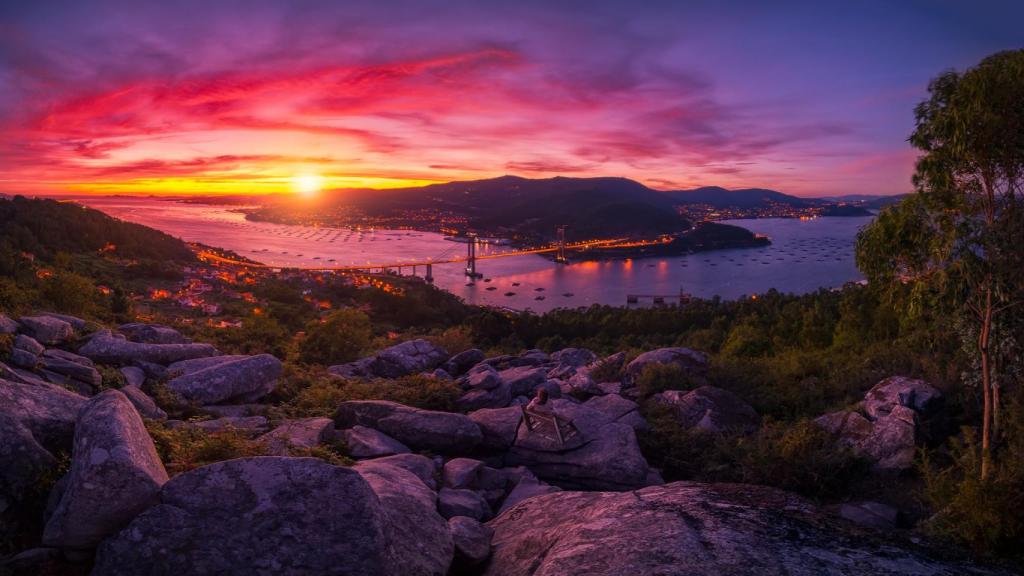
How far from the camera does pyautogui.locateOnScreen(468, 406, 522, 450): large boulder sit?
29.0 feet

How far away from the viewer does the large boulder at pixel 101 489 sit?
3.88 meters

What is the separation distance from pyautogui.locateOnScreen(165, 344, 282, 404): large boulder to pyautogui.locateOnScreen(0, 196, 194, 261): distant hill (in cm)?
3319

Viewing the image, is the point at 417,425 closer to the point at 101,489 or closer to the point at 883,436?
the point at 101,489

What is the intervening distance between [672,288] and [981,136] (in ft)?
232

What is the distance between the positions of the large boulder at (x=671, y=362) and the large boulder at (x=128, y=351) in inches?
378

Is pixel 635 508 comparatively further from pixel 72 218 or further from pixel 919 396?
pixel 72 218

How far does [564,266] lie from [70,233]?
66.6 meters

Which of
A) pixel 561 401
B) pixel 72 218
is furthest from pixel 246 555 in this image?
pixel 72 218

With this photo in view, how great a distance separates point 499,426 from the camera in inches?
356

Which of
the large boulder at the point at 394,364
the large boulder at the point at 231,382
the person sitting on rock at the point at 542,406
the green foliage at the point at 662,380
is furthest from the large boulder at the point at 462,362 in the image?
the person sitting on rock at the point at 542,406

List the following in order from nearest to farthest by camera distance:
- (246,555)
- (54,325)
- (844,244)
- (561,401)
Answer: (246,555) → (54,325) → (561,401) → (844,244)

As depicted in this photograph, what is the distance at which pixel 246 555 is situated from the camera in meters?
3.81

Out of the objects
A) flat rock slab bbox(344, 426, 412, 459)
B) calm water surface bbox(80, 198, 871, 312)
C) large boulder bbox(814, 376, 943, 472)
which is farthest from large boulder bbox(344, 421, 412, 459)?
calm water surface bbox(80, 198, 871, 312)

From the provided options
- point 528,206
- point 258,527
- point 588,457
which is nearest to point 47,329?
point 258,527
